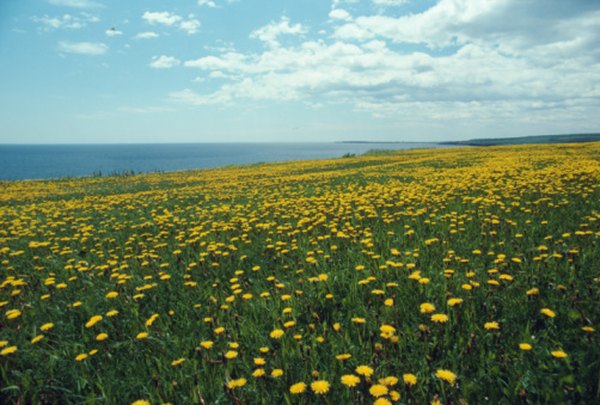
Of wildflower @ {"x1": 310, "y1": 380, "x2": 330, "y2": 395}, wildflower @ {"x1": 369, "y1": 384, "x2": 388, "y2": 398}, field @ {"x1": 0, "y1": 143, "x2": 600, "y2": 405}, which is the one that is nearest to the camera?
wildflower @ {"x1": 369, "y1": 384, "x2": 388, "y2": 398}

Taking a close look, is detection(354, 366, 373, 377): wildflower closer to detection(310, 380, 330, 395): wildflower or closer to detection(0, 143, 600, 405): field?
detection(0, 143, 600, 405): field

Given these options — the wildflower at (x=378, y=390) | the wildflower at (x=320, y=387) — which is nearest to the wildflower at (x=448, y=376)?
the wildflower at (x=378, y=390)

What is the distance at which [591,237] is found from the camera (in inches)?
180

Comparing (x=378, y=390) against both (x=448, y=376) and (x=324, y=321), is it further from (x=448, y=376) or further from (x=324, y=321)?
(x=324, y=321)

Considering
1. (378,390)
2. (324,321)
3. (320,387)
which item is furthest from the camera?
(324,321)

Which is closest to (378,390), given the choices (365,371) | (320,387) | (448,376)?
(365,371)

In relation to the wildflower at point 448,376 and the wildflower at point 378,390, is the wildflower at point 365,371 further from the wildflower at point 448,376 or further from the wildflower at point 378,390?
the wildflower at point 448,376

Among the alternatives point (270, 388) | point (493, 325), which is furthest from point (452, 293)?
point (270, 388)

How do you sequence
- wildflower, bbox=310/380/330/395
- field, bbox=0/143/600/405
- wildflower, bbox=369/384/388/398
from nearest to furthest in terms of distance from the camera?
wildflower, bbox=369/384/388/398 → wildflower, bbox=310/380/330/395 → field, bbox=0/143/600/405

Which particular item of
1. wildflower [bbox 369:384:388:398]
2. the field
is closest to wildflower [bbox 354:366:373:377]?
the field

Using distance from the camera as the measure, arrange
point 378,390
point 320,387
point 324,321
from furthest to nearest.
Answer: point 324,321 < point 320,387 < point 378,390

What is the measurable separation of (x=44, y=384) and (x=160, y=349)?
0.88 m

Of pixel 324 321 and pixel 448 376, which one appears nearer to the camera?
pixel 448 376

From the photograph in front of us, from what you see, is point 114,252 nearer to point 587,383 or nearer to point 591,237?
point 587,383
